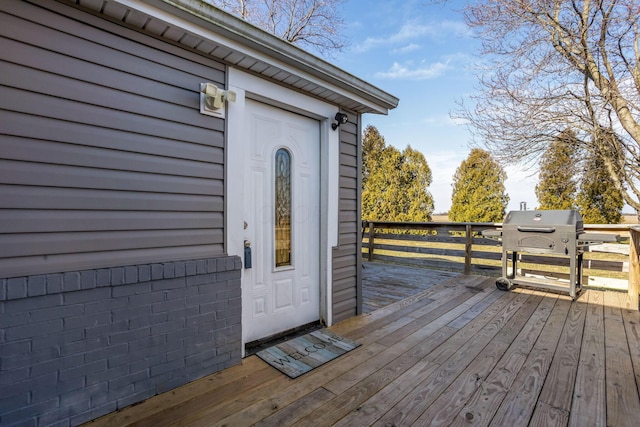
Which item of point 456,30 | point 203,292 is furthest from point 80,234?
point 456,30

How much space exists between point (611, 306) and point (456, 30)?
5529mm

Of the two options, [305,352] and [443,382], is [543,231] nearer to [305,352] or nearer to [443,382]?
[443,382]

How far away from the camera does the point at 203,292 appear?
2.09 meters

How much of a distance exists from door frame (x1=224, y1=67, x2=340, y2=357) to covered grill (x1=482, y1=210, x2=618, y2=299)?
269cm

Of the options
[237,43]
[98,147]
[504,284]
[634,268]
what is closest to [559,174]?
[634,268]

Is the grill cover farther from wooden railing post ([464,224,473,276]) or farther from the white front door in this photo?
the white front door

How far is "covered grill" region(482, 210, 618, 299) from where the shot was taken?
3.74m

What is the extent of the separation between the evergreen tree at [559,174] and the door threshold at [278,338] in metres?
7.27

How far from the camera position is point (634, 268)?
3.88 m

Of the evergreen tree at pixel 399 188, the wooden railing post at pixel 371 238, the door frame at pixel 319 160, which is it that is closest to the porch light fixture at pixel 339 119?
the door frame at pixel 319 160

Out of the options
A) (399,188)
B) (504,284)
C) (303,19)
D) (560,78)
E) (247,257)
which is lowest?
(504,284)

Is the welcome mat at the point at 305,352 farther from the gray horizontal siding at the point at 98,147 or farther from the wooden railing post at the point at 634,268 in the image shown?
the wooden railing post at the point at 634,268

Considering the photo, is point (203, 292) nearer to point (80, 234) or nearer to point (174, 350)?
point (174, 350)

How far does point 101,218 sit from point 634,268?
18.4 feet
